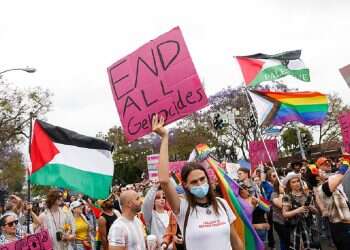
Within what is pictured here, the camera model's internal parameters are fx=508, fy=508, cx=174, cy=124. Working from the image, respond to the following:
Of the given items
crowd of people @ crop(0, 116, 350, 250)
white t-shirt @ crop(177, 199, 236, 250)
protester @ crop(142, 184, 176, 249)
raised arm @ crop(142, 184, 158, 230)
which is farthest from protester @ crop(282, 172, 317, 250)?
white t-shirt @ crop(177, 199, 236, 250)

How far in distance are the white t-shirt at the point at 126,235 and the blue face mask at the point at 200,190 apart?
117 centimetres

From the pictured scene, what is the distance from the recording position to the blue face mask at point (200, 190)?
3.84 m

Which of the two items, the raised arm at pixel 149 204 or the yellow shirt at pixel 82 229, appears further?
the yellow shirt at pixel 82 229

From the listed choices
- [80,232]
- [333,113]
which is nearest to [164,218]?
[80,232]

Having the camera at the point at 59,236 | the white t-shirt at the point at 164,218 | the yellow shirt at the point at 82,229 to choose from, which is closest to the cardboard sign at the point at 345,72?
the white t-shirt at the point at 164,218

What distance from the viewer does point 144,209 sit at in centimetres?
606

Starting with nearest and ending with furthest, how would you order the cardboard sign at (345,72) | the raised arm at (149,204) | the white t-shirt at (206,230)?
1. the white t-shirt at (206,230)
2. the cardboard sign at (345,72)
3. the raised arm at (149,204)

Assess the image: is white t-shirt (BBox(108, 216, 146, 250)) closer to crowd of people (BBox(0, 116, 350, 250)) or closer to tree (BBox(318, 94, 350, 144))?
crowd of people (BBox(0, 116, 350, 250))

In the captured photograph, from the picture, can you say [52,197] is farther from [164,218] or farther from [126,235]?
[126,235]

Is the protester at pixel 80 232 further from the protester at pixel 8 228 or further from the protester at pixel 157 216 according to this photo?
the protester at pixel 157 216

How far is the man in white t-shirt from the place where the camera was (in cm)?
471

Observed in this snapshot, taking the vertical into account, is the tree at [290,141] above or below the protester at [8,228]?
above

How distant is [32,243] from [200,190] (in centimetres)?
312

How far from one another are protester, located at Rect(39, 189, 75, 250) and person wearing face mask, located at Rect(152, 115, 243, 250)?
4.31m
